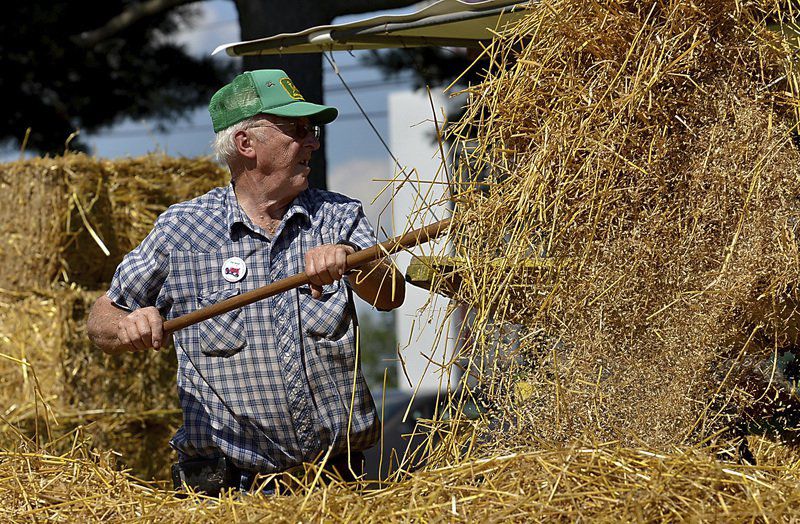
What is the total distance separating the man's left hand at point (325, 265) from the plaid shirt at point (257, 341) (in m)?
0.22

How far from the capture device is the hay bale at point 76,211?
5.14 m

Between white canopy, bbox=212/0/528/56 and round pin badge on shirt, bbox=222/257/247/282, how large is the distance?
0.84 meters

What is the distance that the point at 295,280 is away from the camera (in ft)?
8.95

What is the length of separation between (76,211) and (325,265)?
2837 mm

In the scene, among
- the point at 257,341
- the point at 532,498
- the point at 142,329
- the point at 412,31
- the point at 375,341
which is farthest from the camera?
the point at 375,341

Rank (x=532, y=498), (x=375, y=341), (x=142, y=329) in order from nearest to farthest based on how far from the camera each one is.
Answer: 1. (x=532, y=498)
2. (x=142, y=329)
3. (x=375, y=341)

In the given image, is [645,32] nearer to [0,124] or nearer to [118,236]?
[118,236]

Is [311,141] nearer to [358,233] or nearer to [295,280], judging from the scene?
[358,233]

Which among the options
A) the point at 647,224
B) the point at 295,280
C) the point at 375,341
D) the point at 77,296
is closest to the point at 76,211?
the point at 77,296

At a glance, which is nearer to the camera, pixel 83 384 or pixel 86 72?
pixel 83 384

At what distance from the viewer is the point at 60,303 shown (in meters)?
5.08

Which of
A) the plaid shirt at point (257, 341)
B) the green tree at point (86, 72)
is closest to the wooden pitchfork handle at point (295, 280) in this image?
the plaid shirt at point (257, 341)

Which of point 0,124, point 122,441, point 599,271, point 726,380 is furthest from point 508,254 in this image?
point 0,124

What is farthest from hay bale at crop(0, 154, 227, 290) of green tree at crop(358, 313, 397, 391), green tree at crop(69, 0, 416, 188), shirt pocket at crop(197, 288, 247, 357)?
green tree at crop(358, 313, 397, 391)
